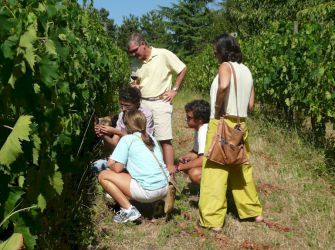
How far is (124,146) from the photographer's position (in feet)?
14.8

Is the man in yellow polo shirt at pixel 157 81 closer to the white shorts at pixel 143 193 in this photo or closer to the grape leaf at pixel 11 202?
the white shorts at pixel 143 193

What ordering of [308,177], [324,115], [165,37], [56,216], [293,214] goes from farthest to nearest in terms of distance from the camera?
[165,37]
[324,115]
[308,177]
[293,214]
[56,216]

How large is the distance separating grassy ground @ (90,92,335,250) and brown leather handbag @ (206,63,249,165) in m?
0.67

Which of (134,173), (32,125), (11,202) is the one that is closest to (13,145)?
(11,202)

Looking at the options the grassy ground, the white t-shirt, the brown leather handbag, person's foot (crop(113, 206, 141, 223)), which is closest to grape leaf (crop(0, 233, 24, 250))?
the grassy ground

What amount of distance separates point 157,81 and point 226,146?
1655 millimetres

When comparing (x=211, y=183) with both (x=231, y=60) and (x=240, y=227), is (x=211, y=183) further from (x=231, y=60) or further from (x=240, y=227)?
(x=231, y=60)

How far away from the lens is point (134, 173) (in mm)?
4543

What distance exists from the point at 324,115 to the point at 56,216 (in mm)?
4537

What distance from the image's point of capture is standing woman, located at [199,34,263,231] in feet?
14.1

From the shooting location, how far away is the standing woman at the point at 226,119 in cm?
429

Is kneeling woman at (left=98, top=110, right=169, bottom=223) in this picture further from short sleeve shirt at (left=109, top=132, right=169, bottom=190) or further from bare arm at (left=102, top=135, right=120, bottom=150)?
bare arm at (left=102, top=135, right=120, bottom=150)

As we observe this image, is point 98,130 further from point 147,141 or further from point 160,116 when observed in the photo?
point 147,141

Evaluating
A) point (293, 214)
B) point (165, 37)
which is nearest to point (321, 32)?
point (293, 214)
